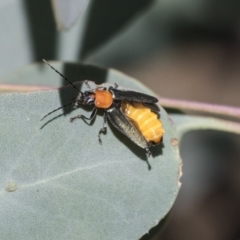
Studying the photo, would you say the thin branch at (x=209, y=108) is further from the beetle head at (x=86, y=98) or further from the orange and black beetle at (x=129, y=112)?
the beetle head at (x=86, y=98)

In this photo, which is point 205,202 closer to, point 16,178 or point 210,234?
point 210,234

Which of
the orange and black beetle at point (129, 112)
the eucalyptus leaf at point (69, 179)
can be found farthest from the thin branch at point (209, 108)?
the eucalyptus leaf at point (69, 179)

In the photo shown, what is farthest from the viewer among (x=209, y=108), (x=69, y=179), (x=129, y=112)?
(x=129, y=112)

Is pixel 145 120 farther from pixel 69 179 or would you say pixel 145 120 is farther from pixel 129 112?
pixel 69 179

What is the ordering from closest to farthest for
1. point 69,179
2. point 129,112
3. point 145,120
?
point 69,179 → point 145,120 → point 129,112

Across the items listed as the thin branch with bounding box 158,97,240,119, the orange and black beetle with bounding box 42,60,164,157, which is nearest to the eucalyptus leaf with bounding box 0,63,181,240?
the orange and black beetle with bounding box 42,60,164,157

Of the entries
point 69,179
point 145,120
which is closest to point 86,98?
point 145,120

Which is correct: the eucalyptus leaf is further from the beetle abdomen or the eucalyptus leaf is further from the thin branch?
the thin branch

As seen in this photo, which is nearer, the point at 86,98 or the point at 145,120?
the point at 86,98
